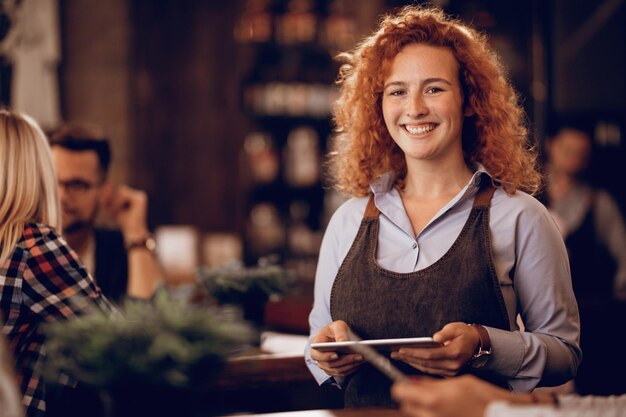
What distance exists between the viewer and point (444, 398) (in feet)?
4.46

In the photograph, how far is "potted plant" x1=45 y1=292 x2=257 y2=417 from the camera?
1.35 metres

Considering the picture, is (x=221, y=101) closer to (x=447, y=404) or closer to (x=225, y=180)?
(x=225, y=180)

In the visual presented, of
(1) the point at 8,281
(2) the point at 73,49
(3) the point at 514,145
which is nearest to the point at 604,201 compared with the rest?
(3) the point at 514,145

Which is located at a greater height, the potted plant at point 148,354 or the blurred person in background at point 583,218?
the potted plant at point 148,354

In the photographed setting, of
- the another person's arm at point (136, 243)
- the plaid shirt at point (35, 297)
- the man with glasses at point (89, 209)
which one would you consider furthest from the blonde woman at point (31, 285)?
the another person's arm at point (136, 243)

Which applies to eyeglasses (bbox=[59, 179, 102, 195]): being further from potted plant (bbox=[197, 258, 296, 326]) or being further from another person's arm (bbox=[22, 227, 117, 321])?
another person's arm (bbox=[22, 227, 117, 321])

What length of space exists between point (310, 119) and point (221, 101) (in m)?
0.81

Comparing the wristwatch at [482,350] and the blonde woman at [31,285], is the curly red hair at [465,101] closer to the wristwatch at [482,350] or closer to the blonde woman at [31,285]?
the wristwatch at [482,350]

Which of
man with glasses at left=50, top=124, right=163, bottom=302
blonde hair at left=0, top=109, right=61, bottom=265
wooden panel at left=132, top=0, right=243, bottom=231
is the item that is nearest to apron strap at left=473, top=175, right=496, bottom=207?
blonde hair at left=0, top=109, right=61, bottom=265

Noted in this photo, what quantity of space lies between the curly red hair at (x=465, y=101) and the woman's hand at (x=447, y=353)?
16.9 inches

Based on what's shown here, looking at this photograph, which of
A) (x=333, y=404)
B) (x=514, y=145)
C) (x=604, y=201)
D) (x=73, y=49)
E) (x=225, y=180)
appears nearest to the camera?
(x=514, y=145)

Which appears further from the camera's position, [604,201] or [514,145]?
[604,201]

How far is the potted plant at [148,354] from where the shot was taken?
1.35 metres

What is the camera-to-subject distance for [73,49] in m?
5.56
